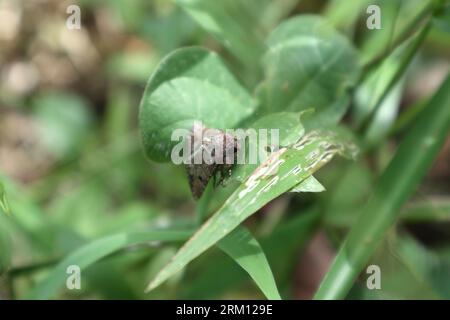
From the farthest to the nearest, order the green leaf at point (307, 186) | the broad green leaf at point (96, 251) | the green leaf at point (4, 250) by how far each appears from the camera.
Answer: the broad green leaf at point (96, 251)
the green leaf at point (4, 250)
the green leaf at point (307, 186)

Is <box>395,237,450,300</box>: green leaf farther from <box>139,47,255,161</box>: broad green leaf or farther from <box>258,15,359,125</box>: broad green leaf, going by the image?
<box>139,47,255,161</box>: broad green leaf

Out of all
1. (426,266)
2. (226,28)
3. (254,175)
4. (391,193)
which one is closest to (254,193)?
(254,175)

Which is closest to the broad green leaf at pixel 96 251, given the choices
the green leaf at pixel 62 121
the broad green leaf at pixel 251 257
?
the broad green leaf at pixel 251 257

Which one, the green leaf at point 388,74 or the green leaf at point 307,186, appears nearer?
the green leaf at point 307,186

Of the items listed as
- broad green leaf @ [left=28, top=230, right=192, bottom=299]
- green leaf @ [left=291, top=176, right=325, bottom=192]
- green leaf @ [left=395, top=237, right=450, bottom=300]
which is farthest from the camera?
green leaf @ [left=395, top=237, right=450, bottom=300]

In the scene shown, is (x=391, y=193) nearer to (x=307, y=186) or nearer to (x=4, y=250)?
(x=307, y=186)

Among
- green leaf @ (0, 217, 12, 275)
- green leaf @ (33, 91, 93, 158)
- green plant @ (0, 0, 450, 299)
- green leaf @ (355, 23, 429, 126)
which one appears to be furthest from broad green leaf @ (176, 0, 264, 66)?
green leaf @ (33, 91, 93, 158)

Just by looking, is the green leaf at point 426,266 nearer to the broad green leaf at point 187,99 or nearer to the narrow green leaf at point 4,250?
the broad green leaf at point 187,99
